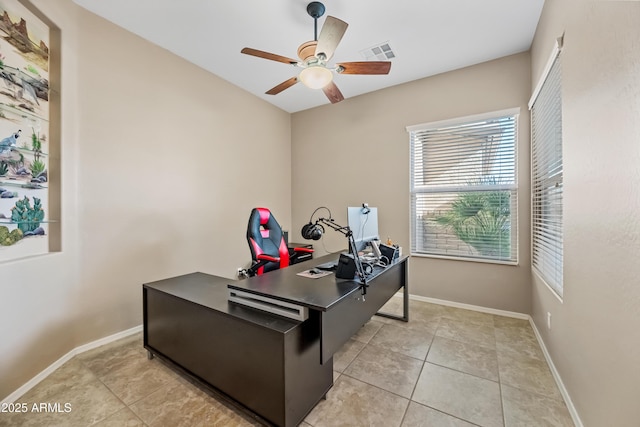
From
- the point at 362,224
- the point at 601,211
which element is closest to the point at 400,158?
the point at 362,224

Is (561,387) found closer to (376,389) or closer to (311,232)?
(376,389)

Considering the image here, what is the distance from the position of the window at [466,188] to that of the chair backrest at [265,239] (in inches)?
70.1

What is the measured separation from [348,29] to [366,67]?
2.06 ft

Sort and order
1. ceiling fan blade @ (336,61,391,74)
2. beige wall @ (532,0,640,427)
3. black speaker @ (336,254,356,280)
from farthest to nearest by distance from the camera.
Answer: ceiling fan blade @ (336,61,391,74)
black speaker @ (336,254,356,280)
beige wall @ (532,0,640,427)

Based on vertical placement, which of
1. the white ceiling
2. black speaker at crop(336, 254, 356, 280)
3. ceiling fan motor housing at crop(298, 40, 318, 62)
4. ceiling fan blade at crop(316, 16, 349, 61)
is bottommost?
black speaker at crop(336, 254, 356, 280)

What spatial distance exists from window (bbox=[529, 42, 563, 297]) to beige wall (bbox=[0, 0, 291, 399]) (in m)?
3.39

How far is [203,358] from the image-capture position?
1669 millimetres

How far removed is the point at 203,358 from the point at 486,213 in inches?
125

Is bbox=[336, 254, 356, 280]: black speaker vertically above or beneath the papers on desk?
above

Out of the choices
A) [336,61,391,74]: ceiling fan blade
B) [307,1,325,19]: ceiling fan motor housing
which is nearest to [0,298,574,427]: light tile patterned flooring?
[336,61,391,74]: ceiling fan blade

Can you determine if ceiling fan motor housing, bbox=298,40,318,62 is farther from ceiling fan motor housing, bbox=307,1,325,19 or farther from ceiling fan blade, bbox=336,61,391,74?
ceiling fan motor housing, bbox=307,1,325,19

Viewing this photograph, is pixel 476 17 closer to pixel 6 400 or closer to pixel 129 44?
pixel 129 44

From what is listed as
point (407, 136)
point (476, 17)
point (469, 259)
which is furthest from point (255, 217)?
point (476, 17)

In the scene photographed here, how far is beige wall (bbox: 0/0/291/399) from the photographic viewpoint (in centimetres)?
190
